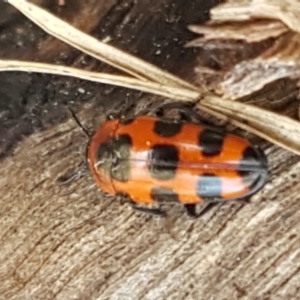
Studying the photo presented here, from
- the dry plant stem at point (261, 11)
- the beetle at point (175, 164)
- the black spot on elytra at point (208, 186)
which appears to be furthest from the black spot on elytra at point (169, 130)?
the dry plant stem at point (261, 11)

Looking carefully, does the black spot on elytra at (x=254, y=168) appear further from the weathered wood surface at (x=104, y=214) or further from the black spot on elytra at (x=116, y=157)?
the black spot on elytra at (x=116, y=157)

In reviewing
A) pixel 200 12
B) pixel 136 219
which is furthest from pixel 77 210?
pixel 200 12

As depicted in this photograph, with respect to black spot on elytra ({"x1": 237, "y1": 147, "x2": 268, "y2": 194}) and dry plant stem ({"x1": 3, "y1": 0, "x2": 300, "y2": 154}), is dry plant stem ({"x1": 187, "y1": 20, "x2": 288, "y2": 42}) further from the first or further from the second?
black spot on elytra ({"x1": 237, "y1": 147, "x2": 268, "y2": 194})

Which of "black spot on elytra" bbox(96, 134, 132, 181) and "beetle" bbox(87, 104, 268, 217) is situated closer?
"beetle" bbox(87, 104, 268, 217)

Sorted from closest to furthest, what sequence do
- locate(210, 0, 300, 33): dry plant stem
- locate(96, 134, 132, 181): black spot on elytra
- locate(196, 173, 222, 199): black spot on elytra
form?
locate(210, 0, 300, 33): dry plant stem
locate(196, 173, 222, 199): black spot on elytra
locate(96, 134, 132, 181): black spot on elytra

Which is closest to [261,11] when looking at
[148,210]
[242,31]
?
[242,31]

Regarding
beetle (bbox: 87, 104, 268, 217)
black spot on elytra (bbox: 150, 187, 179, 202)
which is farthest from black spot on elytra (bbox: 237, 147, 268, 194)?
black spot on elytra (bbox: 150, 187, 179, 202)
